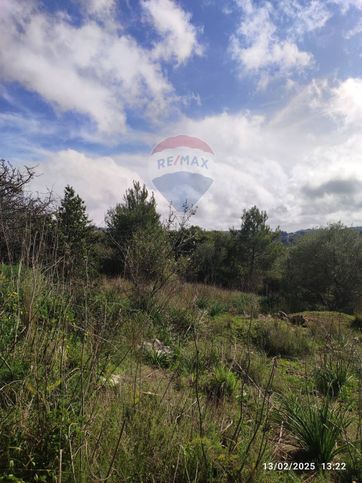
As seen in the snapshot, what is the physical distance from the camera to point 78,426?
1.61 metres

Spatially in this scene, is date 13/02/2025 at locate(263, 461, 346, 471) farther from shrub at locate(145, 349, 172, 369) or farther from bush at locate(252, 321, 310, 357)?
bush at locate(252, 321, 310, 357)

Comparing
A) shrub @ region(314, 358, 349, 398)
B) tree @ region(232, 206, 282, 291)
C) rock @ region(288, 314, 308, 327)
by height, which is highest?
tree @ region(232, 206, 282, 291)

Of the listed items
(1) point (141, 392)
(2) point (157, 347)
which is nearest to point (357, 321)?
(2) point (157, 347)

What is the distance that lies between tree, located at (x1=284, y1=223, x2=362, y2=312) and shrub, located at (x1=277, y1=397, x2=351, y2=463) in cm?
1289

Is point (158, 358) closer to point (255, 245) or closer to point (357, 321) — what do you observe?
point (357, 321)

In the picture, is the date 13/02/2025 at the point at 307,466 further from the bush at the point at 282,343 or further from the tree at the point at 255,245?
the tree at the point at 255,245

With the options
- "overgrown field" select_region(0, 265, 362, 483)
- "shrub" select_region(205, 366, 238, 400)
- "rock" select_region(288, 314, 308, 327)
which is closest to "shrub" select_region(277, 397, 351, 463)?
"overgrown field" select_region(0, 265, 362, 483)

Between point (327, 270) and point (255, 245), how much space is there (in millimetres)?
12041

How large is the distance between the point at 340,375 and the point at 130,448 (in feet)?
9.69

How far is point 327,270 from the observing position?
→ 645 inches

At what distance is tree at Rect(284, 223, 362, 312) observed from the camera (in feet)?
51.0

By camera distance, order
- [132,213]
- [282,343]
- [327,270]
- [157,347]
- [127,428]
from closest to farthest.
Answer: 1. [127,428]
2. [157,347]
3. [282,343]
4. [327,270]
5. [132,213]

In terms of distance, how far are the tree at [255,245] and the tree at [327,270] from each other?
8.97 m

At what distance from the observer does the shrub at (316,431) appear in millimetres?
2078
